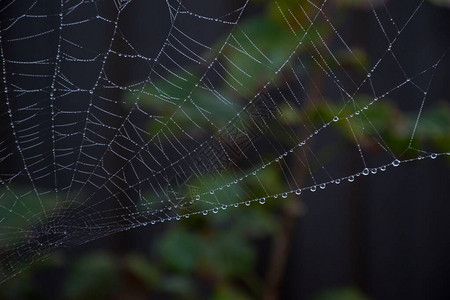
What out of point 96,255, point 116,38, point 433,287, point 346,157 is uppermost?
point 116,38

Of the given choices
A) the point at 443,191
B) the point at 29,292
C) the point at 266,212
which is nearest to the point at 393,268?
the point at 443,191

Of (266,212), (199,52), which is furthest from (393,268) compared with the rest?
(199,52)

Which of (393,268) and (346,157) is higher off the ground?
(346,157)

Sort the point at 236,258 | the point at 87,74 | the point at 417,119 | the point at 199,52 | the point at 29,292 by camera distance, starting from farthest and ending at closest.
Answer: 1. the point at 87,74
2. the point at 199,52
3. the point at 29,292
4. the point at 236,258
5. the point at 417,119

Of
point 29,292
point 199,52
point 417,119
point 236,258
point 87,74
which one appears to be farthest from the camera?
point 87,74

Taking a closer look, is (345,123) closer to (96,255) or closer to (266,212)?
(266,212)

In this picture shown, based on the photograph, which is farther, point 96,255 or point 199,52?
point 199,52
